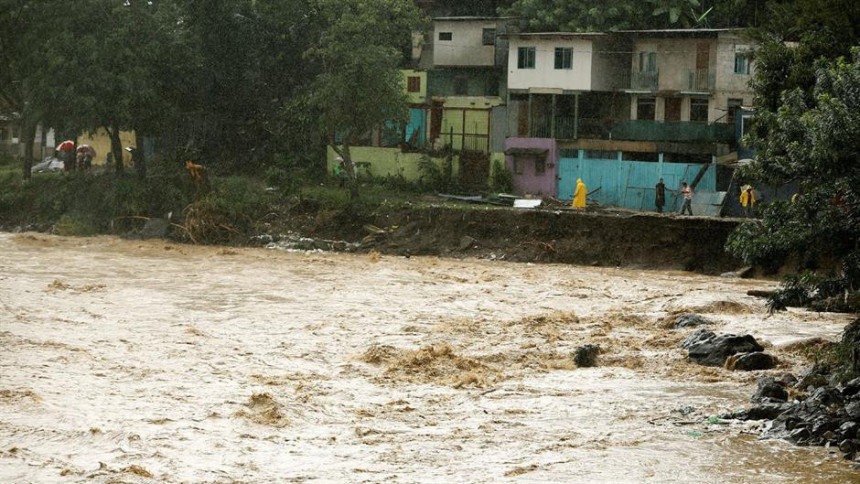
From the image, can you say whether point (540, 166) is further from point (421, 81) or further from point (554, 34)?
point (421, 81)

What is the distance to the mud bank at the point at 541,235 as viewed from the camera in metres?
37.8

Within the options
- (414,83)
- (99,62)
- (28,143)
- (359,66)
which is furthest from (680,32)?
(28,143)

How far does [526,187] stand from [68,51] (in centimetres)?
1933

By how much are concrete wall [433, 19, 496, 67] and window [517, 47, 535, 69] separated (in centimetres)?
375

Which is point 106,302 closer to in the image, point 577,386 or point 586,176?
point 577,386

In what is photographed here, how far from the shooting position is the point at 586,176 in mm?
48750

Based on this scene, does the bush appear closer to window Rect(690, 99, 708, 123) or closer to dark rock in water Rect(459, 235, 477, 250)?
window Rect(690, 99, 708, 123)

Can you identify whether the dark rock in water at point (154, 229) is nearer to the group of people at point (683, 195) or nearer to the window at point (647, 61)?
the group of people at point (683, 195)

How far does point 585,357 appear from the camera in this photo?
75.3 ft

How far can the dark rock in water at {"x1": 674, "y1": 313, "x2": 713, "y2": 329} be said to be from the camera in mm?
26734

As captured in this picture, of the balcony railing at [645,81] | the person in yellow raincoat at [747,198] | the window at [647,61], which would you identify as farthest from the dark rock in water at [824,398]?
the window at [647,61]

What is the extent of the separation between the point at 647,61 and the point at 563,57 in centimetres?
369

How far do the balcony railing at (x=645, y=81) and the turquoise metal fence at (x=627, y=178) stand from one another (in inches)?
192

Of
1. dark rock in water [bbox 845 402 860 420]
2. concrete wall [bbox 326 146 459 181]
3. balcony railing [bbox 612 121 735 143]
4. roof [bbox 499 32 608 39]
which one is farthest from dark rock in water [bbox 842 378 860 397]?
roof [bbox 499 32 608 39]
